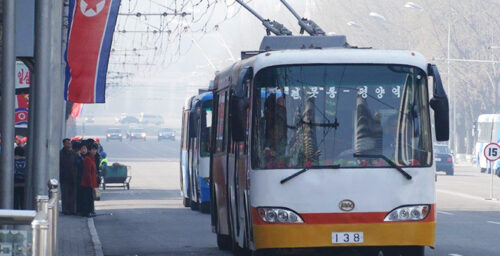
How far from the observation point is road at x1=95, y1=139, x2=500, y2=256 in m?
19.0

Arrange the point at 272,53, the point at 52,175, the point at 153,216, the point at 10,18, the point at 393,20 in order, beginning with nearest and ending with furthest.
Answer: the point at 10,18, the point at 272,53, the point at 52,175, the point at 153,216, the point at 393,20

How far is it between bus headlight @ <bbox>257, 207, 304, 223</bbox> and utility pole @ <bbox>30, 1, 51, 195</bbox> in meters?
2.46

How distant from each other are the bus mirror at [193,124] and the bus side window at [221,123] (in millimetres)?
Result: 12861

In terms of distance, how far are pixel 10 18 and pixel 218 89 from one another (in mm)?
5384

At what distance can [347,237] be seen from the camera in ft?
45.2

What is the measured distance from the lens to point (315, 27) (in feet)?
68.7

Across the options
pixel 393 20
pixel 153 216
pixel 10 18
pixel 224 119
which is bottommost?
pixel 153 216

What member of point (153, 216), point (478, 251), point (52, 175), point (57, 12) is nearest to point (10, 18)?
point (57, 12)

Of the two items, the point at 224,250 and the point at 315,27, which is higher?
the point at 315,27

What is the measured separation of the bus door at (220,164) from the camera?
16.9m

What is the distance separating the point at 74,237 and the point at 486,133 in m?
45.7

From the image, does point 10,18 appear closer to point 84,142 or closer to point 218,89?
point 218,89

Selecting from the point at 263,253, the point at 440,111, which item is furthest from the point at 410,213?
the point at 263,253

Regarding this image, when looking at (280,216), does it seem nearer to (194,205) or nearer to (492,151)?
(194,205)
